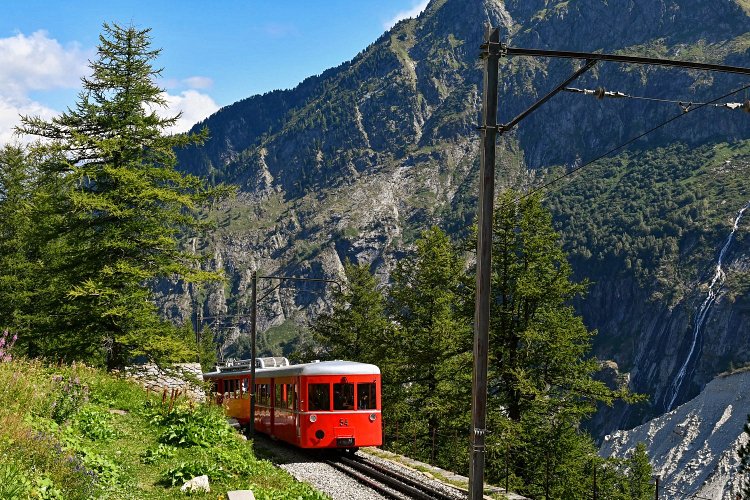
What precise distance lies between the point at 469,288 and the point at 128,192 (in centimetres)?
1572

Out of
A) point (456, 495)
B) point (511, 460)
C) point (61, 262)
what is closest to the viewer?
point (456, 495)

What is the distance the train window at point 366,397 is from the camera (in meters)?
26.8

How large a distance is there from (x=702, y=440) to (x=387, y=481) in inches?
4850

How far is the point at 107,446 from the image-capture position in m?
13.7

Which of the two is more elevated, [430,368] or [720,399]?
[430,368]

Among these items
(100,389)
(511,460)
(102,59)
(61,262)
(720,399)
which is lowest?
(720,399)

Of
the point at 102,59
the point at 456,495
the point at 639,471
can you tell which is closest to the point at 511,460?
the point at 456,495

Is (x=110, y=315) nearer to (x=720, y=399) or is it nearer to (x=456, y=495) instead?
(x=456, y=495)

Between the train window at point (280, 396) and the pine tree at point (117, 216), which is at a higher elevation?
the pine tree at point (117, 216)

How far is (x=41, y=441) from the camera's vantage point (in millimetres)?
10086

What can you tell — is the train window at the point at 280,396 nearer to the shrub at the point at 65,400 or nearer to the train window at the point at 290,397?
the train window at the point at 290,397

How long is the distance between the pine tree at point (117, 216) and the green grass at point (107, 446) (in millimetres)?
6908

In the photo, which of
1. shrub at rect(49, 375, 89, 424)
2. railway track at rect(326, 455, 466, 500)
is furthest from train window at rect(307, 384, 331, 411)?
shrub at rect(49, 375, 89, 424)

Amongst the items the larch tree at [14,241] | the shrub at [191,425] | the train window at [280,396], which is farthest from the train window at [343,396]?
the larch tree at [14,241]
